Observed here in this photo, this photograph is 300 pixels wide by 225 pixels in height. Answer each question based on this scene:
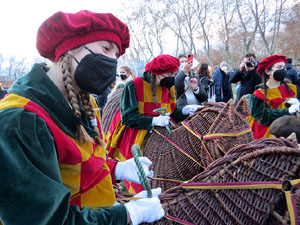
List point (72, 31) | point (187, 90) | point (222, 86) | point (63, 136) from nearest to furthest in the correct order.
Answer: point (63, 136) < point (72, 31) < point (187, 90) < point (222, 86)

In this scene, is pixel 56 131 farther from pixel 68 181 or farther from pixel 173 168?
pixel 173 168

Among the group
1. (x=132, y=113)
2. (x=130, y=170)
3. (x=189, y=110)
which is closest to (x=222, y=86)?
(x=189, y=110)

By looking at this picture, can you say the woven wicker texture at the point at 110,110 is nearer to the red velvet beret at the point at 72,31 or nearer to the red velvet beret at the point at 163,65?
the red velvet beret at the point at 163,65

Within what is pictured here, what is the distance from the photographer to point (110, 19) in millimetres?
1149

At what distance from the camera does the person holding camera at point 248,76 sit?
15.0ft

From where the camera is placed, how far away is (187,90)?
154 inches

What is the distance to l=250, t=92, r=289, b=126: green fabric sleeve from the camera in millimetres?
2908

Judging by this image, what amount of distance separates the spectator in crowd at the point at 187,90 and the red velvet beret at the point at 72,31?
265 cm

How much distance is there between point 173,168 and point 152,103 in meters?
0.90

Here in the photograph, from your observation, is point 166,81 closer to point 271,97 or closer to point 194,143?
point 194,143

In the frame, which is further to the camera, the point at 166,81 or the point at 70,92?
the point at 166,81

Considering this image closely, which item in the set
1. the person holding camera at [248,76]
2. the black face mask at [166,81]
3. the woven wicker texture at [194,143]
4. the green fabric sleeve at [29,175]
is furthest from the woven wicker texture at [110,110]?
the person holding camera at [248,76]

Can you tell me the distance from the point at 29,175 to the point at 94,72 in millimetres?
597

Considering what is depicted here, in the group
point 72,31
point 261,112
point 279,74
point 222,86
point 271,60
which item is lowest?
point 222,86
